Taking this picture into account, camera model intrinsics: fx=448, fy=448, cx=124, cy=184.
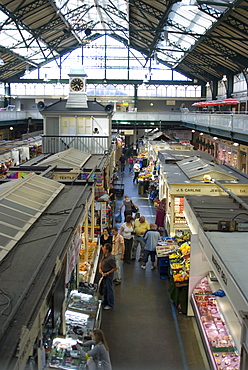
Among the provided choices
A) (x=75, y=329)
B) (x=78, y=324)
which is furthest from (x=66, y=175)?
(x=75, y=329)

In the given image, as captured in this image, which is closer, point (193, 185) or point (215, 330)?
point (215, 330)

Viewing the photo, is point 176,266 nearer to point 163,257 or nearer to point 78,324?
point 163,257

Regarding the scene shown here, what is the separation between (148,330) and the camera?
7.36 m

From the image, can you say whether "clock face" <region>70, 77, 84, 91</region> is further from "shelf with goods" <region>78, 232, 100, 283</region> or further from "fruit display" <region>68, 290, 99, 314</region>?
"fruit display" <region>68, 290, 99, 314</region>

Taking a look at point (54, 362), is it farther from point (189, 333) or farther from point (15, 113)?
point (15, 113)

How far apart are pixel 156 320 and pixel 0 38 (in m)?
29.5

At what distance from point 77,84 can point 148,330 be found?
15.5 meters

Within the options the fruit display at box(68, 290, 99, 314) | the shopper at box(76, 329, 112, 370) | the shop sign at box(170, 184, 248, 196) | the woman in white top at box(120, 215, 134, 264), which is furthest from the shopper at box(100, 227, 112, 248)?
the shopper at box(76, 329, 112, 370)

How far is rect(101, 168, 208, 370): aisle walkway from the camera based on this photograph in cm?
638

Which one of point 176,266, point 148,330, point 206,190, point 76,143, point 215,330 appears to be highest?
point 76,143

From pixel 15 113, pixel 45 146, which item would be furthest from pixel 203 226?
pixel 15 113

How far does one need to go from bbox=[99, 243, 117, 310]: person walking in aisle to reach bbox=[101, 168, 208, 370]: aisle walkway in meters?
0.18

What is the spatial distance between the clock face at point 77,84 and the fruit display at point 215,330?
47.4 feet

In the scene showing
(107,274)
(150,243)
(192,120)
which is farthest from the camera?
(192,120)
